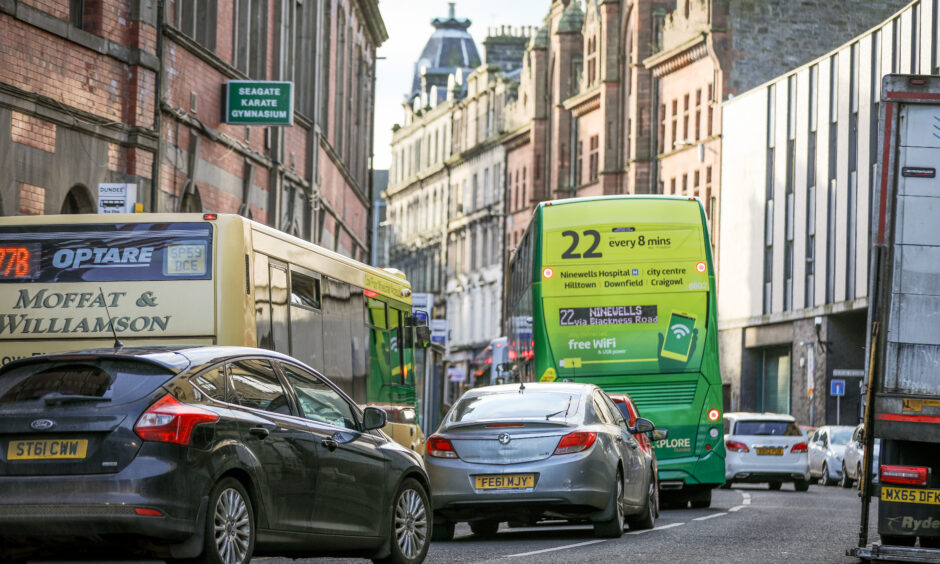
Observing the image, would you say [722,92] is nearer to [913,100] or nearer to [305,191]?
[305,191]

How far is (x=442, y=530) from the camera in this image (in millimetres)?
17062

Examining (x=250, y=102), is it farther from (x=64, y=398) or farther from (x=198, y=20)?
(x=64, y=398)

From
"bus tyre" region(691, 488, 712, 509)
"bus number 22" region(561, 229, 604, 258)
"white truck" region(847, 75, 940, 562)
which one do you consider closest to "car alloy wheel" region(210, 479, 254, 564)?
"white truck" region(847, 75, 940, 562)

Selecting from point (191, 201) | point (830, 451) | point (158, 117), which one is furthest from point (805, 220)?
point (158, 117)

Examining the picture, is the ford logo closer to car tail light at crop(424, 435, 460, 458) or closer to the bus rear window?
the bus rear window

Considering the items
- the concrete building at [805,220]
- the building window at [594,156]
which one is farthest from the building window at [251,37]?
the building window at [594,156]

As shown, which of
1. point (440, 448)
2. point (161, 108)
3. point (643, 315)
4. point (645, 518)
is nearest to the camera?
point (440, 448)

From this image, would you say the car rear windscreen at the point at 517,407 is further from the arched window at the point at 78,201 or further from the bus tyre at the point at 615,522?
the arched window at the point at 78,201

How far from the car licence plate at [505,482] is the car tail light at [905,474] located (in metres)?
3.78

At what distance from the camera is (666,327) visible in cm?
2422

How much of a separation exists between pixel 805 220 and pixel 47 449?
49.3 metres

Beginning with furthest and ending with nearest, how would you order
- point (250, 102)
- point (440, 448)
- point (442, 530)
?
1. point (250, 102)
2. point (442, 530)
3. point (440, 448)

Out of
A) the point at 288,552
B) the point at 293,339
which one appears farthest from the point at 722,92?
the point at 288,552

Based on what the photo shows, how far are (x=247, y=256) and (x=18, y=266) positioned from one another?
203cm
